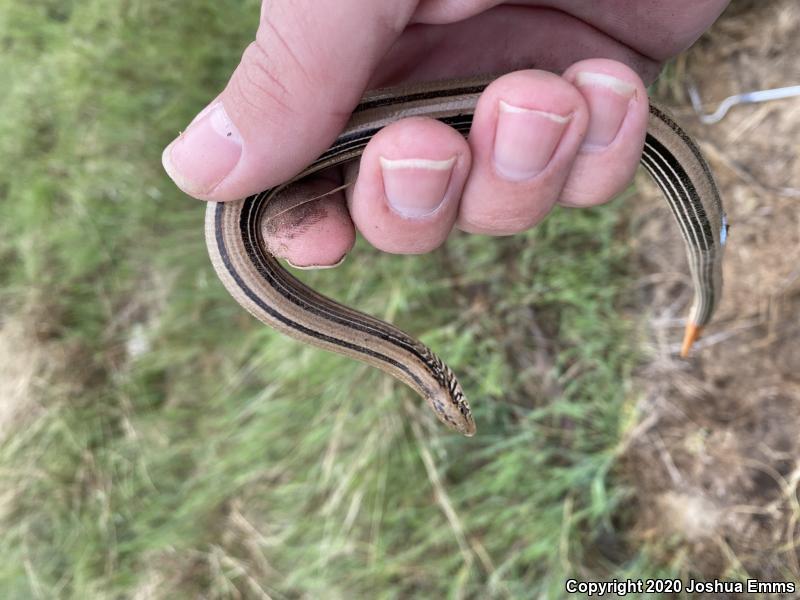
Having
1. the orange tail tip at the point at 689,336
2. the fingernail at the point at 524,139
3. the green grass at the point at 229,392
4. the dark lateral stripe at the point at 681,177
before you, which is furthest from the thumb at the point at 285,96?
the orange tail tip at the point at 689,336

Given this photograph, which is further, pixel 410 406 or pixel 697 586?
pixel 410 406

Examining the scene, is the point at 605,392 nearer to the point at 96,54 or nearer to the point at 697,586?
the point at 697,586

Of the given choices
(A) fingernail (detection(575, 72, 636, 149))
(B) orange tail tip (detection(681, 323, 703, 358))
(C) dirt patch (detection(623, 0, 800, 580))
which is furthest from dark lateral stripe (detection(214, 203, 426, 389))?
(C) dirt patch (detection(623, 0, 800, 580))

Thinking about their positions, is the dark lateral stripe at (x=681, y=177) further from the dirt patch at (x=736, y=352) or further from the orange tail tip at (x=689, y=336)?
the dirt patch at (x=736, y=352)

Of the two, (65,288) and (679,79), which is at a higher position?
(679,79)

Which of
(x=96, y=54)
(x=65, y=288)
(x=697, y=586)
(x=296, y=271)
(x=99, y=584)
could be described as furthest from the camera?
(x=65, y=288)

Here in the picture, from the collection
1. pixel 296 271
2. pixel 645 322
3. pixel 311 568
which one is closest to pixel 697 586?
pixel 645 322

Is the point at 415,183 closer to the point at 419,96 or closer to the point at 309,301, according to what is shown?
the point at 419,96
